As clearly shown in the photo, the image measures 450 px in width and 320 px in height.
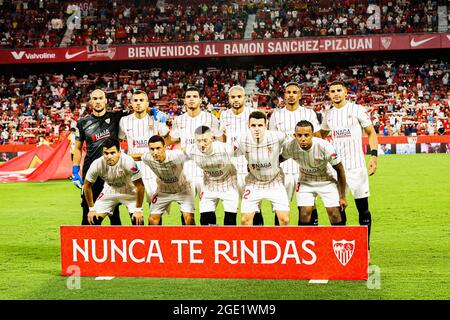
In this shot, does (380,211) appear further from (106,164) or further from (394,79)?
(394,79)

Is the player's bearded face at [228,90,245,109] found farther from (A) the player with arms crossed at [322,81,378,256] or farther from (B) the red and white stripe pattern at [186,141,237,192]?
(A) the player with arms crossed at [322,81,378,256]

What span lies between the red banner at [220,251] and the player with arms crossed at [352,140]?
170cm

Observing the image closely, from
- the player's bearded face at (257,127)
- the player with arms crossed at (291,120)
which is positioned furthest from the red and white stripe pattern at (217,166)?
the player with arms crossed at (291,120)

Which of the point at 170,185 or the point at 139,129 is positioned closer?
→ the point at 170,185

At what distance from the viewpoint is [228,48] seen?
37594mm

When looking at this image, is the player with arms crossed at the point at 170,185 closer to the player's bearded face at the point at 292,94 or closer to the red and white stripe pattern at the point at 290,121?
the red and white stripe pattern at the point at 290,121

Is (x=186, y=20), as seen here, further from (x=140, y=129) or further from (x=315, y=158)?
(x=315, y=158)

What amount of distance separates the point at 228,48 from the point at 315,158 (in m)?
30.7

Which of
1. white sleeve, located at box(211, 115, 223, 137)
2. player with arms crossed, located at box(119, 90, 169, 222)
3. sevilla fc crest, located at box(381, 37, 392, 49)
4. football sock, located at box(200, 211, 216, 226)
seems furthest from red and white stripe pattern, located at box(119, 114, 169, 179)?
sevilla fc crest, located at box(381, 37, 392, 49)

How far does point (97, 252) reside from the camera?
7.01 meters

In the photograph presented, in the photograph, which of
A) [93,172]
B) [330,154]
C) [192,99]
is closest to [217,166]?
[192,99]

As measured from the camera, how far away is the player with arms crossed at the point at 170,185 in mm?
8016

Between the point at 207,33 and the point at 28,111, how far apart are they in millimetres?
10574
